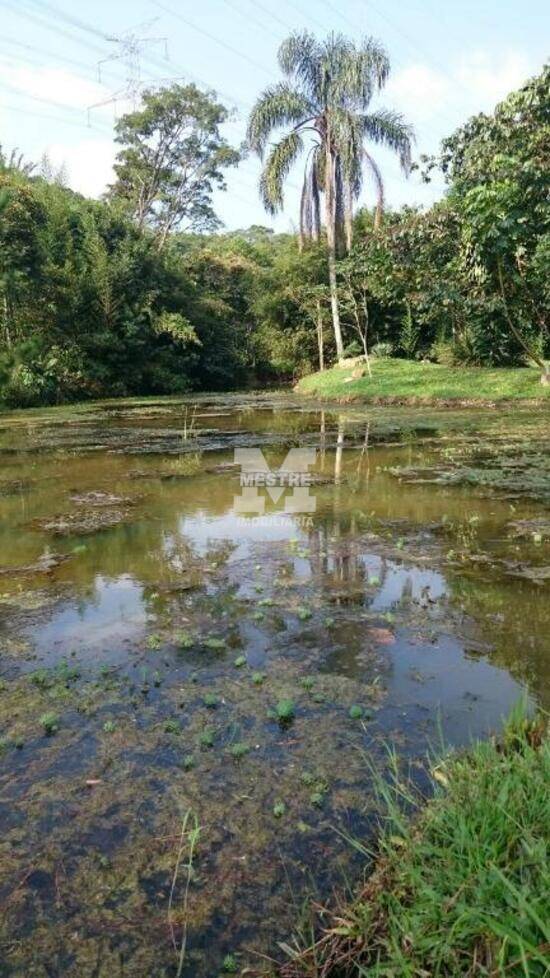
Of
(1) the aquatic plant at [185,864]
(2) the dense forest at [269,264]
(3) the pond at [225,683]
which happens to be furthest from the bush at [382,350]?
(1) the aquatic plant at [185,864]

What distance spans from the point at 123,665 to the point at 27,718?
1.87 feet

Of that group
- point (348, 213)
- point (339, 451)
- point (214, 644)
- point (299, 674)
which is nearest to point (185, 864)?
point (299, 674)

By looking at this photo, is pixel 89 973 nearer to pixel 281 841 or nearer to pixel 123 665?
pixel 281 841

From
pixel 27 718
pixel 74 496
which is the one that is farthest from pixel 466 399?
pixel 27 718

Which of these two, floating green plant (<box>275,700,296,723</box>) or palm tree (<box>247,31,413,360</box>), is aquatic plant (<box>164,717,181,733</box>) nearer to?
floating green plant (<box>275,700,296,723</box>)

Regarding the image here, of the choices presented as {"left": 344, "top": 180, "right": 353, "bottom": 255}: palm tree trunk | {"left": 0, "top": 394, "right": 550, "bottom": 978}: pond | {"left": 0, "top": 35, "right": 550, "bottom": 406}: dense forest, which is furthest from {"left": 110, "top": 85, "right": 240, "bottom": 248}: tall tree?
{"left": 0, "top": 394, "right": 550, "bottom": 978}: pond

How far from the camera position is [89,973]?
170 cm

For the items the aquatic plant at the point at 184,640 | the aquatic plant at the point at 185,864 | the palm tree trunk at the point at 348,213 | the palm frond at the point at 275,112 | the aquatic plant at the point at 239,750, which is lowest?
the aquatic plant at the point at 185,864

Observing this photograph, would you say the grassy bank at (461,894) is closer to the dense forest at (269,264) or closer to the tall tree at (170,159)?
the dense forest at (269,264)

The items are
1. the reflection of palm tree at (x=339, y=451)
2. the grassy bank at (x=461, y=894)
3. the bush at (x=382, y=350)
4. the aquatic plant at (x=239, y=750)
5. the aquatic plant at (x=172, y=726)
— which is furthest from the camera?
the bush at (x=382, y=350)

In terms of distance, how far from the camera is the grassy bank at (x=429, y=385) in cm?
1620

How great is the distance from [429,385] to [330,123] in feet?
31.0

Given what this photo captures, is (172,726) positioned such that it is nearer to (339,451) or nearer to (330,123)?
(339,451)

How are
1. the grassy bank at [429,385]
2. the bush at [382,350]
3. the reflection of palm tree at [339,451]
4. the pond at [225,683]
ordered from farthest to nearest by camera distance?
the bush at [382,350] < the grassy bank at [429,385] < the reflection of palm tree at [339,451] < the pond at [225,683]
